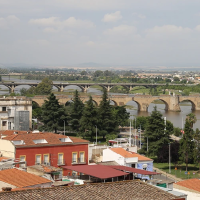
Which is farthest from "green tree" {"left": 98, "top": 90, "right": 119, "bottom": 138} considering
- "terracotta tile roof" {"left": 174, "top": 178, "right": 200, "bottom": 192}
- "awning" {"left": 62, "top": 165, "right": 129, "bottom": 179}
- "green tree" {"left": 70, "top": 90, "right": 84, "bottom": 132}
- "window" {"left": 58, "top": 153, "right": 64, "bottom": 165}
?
"awning" {"left": 62, "top": 165, "right": 129, "bottom": 179}

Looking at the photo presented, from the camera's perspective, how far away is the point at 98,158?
2817 centimetres

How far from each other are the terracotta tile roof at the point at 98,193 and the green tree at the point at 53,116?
1317 inches

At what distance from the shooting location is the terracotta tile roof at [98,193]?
1077 cm

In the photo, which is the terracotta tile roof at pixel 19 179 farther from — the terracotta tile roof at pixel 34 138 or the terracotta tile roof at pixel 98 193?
the terracotta tile roof at pixel 34 138

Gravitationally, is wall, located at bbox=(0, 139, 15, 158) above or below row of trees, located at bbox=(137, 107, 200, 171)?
above

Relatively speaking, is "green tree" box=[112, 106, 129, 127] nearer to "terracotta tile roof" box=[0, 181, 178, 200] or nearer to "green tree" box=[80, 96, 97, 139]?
"green tree" box=[80, 96, 97, 139]

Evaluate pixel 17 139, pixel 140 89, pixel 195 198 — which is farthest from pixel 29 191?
pixel 140 89

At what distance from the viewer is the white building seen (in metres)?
37.6

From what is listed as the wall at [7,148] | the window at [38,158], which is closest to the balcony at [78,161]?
the window at [38,158]

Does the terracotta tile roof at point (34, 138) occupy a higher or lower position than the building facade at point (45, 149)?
higher

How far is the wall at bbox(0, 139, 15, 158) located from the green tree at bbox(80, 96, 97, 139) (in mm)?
19633

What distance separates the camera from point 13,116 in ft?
126

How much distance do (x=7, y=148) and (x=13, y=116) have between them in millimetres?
14515

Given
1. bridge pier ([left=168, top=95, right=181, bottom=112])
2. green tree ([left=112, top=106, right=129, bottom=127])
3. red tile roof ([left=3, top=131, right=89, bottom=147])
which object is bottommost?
bridge pier ([left=168, top=95, right=181, bottom=112])
